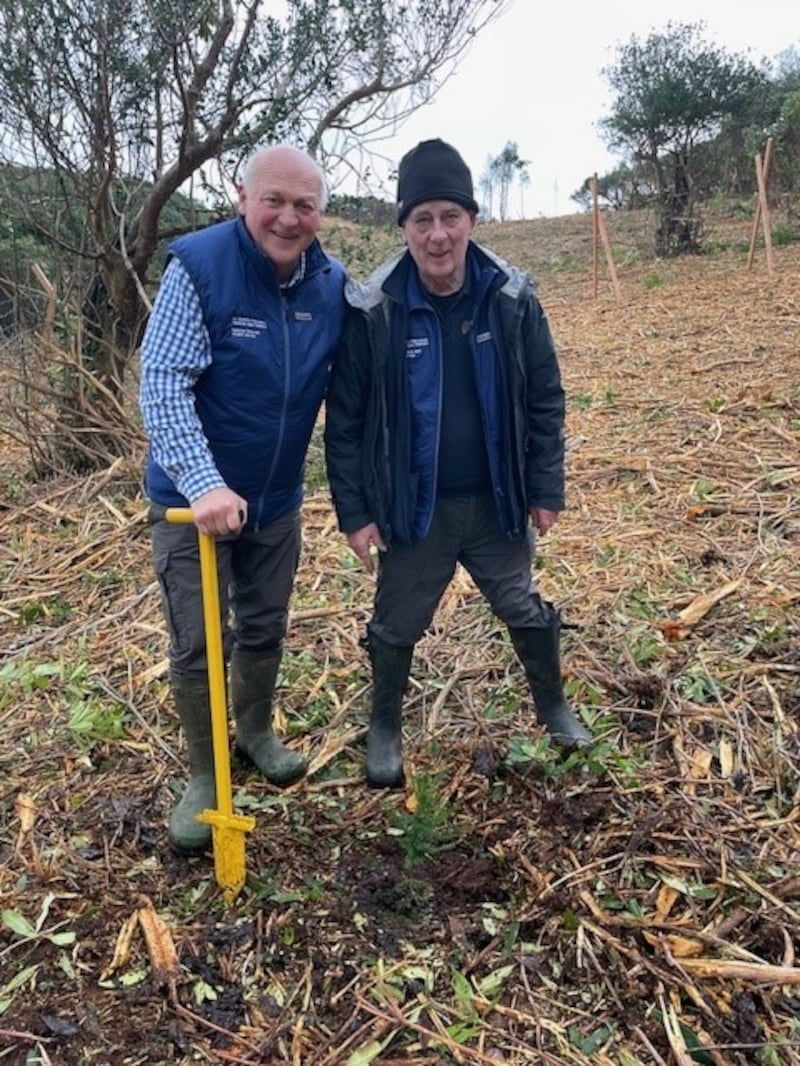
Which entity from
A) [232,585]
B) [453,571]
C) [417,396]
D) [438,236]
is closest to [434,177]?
[438,236]

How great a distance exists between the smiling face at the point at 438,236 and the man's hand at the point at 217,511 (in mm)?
847

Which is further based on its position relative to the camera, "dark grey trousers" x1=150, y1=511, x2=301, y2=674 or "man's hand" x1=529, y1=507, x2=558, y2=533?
"man's hand" x1=529, y1=507, x2=558, y2=533

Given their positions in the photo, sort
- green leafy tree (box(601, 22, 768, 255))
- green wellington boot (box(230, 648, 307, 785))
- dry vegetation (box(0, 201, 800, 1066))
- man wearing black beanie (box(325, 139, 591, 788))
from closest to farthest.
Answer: dry vegetation (box(0, 201, 800, 1066)) → man wearing black beanie (box(325, 139, 591, 788)) → green wellington boot (box(230, 648, 307, 785)) → green leafy tree (box(601, 22, 768, 255))

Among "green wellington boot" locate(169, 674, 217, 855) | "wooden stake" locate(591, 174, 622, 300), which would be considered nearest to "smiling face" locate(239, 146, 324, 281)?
"green wellington boot" locate(169, 674, 217, 855)

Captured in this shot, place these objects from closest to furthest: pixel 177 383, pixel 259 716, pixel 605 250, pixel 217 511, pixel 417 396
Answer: pixel 217 511
pixel 177 383
pixel 417 396
pixel 259 716
pixel 605 250

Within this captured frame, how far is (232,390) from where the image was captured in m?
2.31

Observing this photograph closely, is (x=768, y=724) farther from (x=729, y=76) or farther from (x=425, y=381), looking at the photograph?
(x=729, y=76)

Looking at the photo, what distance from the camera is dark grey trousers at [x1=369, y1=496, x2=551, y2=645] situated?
2.66m

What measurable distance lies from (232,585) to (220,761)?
0.68m

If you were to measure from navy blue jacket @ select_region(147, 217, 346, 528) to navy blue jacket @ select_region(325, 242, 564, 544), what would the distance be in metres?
0.09

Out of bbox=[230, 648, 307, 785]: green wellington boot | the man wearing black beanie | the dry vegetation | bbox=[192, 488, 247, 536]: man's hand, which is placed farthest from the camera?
bbox=[230, 648, 307, 785]: green wellington boot

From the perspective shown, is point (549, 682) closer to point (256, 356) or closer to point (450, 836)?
point (450, 836)

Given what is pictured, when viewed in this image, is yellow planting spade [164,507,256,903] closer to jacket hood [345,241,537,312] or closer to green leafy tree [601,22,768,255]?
jacket hood [345,241,537,312]

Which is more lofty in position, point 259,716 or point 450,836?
point 259,716
